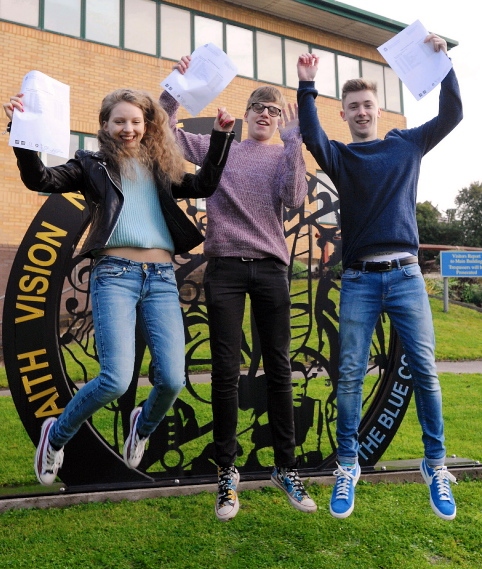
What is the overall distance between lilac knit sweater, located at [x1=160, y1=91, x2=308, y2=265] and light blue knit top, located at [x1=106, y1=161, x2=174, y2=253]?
32cm

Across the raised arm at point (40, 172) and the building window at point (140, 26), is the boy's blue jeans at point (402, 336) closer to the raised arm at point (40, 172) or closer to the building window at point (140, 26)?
the raised arm at point (40, 172)

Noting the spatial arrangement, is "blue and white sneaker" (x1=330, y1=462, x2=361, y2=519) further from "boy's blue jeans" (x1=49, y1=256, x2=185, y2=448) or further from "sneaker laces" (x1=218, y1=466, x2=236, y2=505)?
"boy's blue jeans" (x1=49, y1=256, x2=185, y2=448)

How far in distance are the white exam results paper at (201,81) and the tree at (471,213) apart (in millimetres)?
32100

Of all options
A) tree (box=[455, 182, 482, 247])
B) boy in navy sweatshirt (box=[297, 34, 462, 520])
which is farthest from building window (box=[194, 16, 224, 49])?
tree (box=[455, 182, 482, 247])

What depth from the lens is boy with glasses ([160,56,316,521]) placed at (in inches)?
126

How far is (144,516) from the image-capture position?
11.9 feet

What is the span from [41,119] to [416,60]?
196cm

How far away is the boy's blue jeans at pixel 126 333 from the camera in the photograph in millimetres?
2963

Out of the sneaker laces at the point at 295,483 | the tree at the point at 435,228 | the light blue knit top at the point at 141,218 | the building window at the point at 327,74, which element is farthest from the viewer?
the tree at the point at 435,228

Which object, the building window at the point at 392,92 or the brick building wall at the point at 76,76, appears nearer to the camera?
the brick building wall at the point at 76,76

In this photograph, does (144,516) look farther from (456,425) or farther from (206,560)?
(456,425)

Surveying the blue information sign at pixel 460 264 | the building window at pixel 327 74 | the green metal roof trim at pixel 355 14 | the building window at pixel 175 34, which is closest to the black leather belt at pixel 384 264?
the building window at pixel 175 34

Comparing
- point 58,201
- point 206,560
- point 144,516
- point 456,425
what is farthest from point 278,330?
point 456,425

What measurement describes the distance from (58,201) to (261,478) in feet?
7.80
